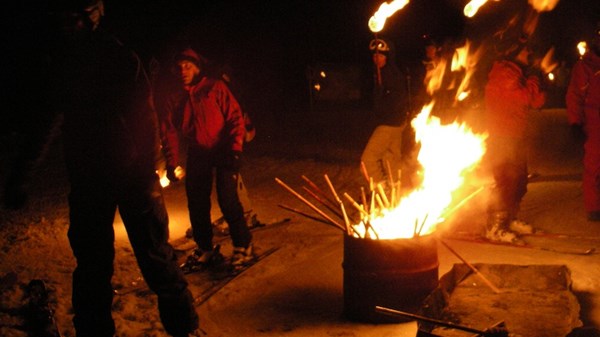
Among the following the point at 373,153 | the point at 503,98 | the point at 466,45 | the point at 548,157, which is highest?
the point at 466,45

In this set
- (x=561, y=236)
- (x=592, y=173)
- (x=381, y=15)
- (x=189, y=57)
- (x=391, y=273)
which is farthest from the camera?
(x=592, y=173)

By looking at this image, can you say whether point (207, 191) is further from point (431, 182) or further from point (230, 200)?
point (431, 182)

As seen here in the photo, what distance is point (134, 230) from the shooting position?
4.40 meters

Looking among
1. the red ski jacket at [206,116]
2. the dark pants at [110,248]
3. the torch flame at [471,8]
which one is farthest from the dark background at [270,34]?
the dark pants at [110,248]

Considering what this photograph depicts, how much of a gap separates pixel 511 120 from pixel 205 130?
12.1ft

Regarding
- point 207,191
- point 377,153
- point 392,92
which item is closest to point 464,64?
point 392,92

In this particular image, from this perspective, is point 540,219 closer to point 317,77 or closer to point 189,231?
point 189,231

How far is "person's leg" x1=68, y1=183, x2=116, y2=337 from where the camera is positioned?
4.32m

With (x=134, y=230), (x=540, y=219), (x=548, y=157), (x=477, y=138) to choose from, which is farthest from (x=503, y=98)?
(x=548, y=157)

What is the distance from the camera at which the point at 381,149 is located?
9258 millimetres

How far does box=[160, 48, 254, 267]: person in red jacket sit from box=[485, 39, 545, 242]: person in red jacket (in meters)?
3.11

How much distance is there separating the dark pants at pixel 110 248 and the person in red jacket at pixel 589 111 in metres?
5.97

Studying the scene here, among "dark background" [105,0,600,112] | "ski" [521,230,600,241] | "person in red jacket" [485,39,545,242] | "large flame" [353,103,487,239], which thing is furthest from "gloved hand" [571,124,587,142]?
"dark background" [105,0,600,112]

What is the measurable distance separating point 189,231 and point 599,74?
5425 mm
